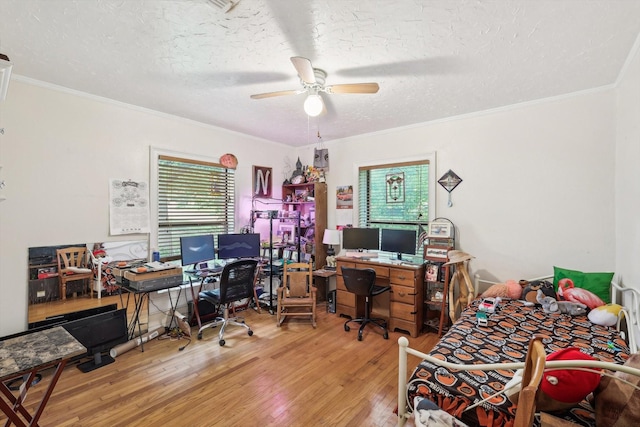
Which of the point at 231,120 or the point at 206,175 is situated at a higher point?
the point at 231,120

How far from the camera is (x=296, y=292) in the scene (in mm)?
3885

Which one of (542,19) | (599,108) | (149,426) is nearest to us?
(542,19)

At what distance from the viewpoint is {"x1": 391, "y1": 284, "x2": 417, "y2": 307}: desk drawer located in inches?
133

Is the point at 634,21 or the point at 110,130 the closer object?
the point at 634,21

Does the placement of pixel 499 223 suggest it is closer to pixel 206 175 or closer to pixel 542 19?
pixel 542 19

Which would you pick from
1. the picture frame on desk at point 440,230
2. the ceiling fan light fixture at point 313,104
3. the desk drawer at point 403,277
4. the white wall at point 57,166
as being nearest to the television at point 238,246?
the white wall at point 57,166

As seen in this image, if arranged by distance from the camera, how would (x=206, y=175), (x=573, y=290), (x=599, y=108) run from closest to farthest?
(x=573, y=290)
(x=599, y=108)
(x=206, y=175)

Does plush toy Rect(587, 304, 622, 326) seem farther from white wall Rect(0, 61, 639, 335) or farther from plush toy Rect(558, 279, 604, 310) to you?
white wall Rect(0, 61, 639, 335)

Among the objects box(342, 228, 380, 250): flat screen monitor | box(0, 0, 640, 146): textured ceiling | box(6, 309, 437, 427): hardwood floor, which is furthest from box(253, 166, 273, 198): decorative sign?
box(6, 309, 437, 427): hardwood floor

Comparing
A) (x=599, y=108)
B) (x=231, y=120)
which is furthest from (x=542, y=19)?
(x=231, y=120)

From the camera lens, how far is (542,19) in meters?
1.73

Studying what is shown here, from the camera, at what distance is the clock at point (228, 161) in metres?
4.09

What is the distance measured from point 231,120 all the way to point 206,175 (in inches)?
34.2

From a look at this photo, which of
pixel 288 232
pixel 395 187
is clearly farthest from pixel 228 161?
pixel 395 187
